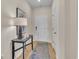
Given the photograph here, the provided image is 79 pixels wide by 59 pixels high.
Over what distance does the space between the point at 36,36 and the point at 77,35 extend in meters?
7.17

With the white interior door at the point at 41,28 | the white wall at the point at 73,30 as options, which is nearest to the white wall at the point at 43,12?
the white interior door at the point at 41,28

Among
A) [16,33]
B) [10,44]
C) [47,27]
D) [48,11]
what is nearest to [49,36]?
[47,27]

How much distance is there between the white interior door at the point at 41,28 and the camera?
7684mm

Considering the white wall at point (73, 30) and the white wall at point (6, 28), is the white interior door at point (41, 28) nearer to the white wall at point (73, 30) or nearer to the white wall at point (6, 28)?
the white wall at point (6, 28)

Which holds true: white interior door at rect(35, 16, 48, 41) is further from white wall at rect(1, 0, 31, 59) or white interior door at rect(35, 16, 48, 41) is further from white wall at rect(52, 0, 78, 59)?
white wall at rect(52, 0, 78, 59)

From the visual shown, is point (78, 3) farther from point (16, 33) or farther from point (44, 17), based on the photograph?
point (44, 17)

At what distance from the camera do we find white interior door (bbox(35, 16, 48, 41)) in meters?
7.68

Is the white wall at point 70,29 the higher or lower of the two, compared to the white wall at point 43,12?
lower

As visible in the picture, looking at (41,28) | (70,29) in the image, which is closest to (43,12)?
(41,28)

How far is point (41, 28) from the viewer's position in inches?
306

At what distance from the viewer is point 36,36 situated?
788 cm

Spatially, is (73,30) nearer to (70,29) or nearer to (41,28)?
(70,29)

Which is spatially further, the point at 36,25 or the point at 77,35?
the point at 36,25

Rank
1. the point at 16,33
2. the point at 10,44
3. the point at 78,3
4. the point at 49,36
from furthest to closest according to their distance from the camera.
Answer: the point at 49,36, the point at 16,33, the point at 10,44, the point at 78,3
